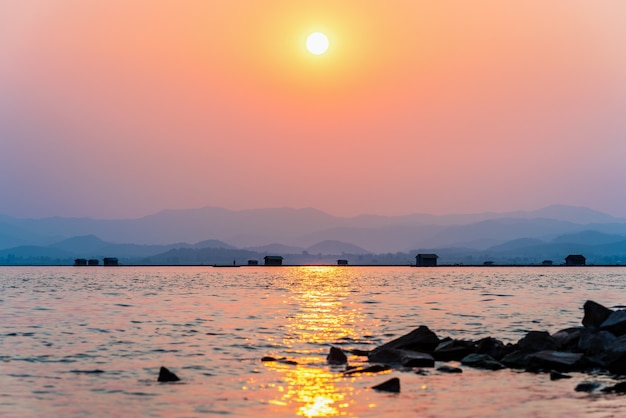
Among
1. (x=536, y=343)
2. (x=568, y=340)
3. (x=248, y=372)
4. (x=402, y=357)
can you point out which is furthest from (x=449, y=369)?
(x=248, y=372)

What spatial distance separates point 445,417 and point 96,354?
26.4 m

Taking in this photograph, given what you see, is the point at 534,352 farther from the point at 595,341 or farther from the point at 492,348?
the point at 595,341

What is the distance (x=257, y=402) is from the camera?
109 ft

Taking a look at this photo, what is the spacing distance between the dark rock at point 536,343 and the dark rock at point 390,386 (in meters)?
12.1

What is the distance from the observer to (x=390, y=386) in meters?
35.3

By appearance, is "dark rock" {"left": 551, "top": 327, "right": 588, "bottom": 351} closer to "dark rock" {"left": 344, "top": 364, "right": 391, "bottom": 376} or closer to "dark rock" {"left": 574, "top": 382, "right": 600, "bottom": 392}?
"dark rock" {"left": 574, "top": 382, "right": 600, "bottom": 392}

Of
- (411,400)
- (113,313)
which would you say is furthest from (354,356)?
(113,313)

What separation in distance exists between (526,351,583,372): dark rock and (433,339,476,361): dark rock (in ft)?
15.9

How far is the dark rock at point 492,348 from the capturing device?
45.6 metres

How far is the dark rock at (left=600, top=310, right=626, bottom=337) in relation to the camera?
149 ft

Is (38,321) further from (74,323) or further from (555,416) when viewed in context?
(555,416)

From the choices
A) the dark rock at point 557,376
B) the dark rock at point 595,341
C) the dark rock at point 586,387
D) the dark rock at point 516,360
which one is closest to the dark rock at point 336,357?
the dark rock at point 516,360

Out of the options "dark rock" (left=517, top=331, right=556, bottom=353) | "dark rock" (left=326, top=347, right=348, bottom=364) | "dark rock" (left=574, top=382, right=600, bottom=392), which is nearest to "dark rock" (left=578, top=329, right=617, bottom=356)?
"dark rock" (left=517, top=331, right=556, bottom=353)

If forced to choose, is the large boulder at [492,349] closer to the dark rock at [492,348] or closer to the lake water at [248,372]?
the dark rock at [492,348]
